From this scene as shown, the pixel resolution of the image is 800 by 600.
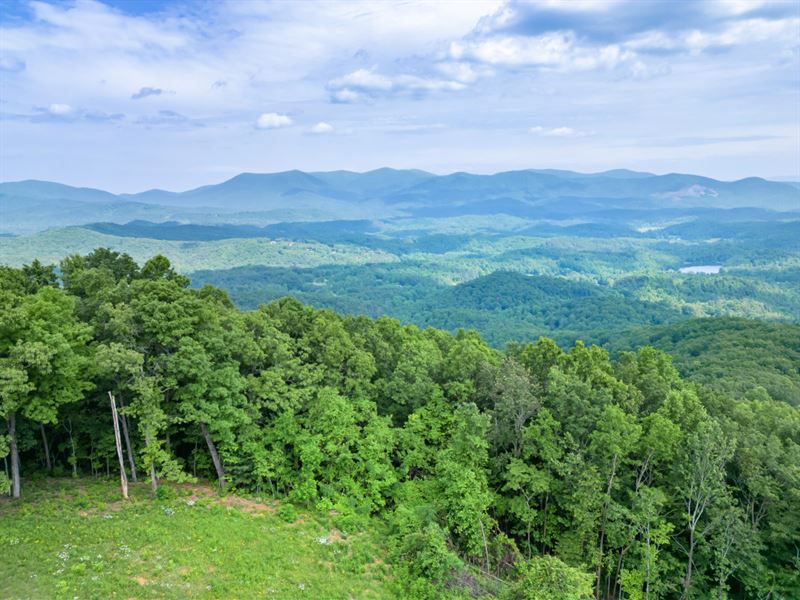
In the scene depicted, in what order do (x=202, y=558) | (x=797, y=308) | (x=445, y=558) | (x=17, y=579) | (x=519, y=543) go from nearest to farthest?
(x=17, y=579), (x=202, y=558), (x=445, y=558), (x=519, y=543), (x=797, y=308)

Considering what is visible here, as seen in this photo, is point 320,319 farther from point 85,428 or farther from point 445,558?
point 445,558

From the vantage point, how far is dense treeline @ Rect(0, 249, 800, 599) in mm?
21078

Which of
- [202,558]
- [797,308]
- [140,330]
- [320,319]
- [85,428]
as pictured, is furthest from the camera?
[797,308]

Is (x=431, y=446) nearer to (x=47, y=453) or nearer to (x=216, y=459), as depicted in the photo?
(x=216, y=459)

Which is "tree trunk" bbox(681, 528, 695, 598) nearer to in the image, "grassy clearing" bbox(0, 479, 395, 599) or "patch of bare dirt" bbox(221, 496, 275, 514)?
"grassy clearing" bbox(0, 479, 395, 599)

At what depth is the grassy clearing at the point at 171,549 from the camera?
52.3 feet

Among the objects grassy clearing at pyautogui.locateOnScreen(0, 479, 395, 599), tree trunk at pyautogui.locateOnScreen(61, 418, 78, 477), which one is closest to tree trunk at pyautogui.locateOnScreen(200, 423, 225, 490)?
grassy clearing at pyautogui.locateOnScreen(0, 479, 395, 599)

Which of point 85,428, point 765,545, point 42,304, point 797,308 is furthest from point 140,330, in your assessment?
point 797,308

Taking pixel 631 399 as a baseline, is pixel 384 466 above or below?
below

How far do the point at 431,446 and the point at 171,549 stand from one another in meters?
→ 13.6

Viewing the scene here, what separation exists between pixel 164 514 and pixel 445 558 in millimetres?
11218

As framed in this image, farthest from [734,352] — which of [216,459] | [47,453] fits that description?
[47,453]

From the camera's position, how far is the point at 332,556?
19.7 meters

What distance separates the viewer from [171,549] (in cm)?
1800
